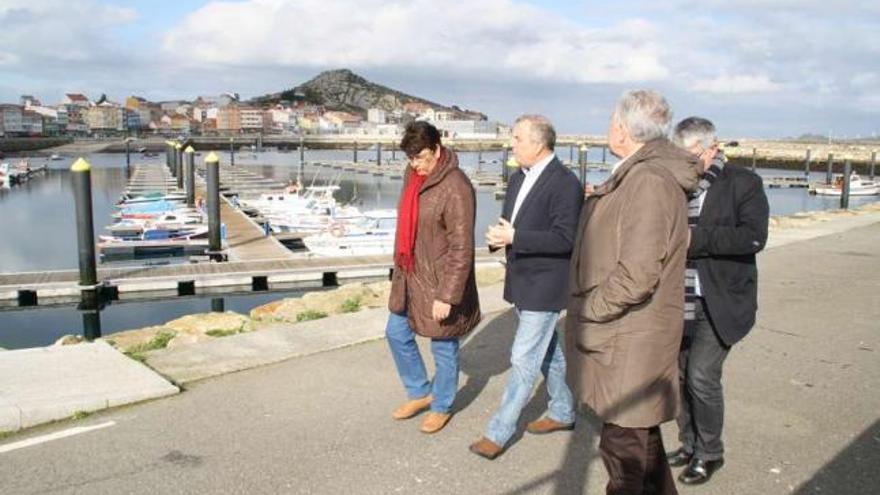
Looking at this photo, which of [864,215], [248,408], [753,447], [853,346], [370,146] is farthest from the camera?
[370,146]

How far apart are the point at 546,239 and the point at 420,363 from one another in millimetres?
1228

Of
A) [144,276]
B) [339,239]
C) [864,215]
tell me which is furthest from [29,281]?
[864,215]

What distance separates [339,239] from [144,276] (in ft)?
19.8

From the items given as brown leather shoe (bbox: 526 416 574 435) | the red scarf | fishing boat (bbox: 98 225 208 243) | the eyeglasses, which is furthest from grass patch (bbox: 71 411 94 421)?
fishing boat (bbox: 98 225 208 243)

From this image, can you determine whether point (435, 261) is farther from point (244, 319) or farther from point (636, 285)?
point (244, 319)

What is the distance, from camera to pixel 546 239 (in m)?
3.60

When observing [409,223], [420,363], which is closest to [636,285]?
[409,223]

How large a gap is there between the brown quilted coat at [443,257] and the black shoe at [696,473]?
1.33 meters

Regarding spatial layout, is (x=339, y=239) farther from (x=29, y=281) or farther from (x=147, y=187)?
(x=147, y=187)

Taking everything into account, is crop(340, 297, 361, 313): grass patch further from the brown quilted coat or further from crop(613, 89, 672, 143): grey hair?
crop(613, 89, 672, 143): grey hair

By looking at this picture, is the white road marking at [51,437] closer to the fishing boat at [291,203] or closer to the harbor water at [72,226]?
the harbor water at [72,226]

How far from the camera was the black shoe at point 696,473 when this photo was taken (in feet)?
11.5

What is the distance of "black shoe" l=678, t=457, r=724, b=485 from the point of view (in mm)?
3516

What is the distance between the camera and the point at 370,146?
149 meters
